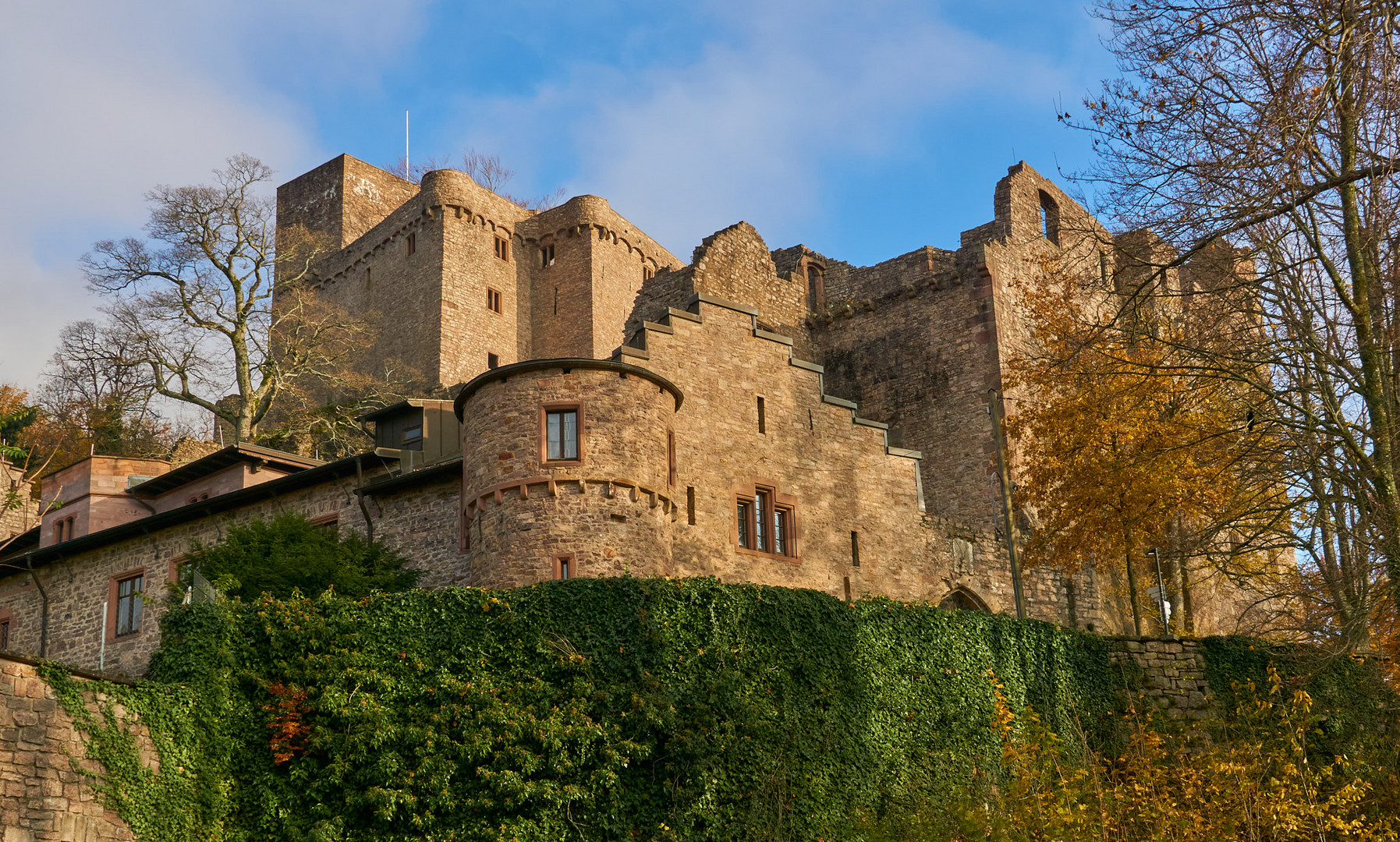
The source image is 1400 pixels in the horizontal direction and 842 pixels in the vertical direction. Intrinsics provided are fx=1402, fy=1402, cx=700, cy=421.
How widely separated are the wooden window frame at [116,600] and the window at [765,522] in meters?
13.2

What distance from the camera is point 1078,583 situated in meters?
33.4

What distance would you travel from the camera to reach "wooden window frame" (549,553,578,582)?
24.2 meters

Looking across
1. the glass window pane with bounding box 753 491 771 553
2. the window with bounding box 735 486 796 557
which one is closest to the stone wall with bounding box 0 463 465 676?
the window with bounding box 735 486 796 557

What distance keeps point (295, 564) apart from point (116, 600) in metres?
9.52

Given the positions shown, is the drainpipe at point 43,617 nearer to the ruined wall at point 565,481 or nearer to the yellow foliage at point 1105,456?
the ruined wall at point 565,481

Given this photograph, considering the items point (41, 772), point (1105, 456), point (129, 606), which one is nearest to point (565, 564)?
point (41, 772)

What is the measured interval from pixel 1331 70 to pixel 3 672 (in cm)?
1686

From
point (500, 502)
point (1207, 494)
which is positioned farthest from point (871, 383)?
point (500, 502)

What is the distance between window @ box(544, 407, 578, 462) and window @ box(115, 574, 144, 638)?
1146 cm

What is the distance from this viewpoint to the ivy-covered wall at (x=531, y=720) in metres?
18.8

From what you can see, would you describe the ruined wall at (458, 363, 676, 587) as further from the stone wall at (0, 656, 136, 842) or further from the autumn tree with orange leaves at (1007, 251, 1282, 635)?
the autumn tree with orange leaves at (1007, 251, 1282, 635)

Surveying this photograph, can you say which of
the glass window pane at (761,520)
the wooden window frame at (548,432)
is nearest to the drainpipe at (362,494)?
the wooden window frame at (548,432)

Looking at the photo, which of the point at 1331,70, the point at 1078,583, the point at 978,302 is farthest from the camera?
the point at 978,302

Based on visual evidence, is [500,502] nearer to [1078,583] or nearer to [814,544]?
[814,544]
